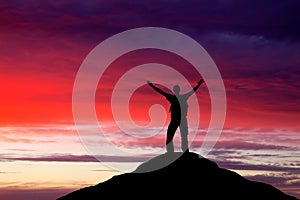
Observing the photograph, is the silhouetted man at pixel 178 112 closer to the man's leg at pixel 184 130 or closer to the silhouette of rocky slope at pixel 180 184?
the man's leg at pixel 184 130

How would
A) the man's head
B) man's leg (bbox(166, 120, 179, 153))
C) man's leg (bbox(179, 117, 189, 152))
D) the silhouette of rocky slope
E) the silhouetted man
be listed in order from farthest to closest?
man's leg (bbox(166, 120, 179, 153)), man's leg (bbox(179, 117, 189, 152)), the silhouetted man, the silhouette of rocky slope, the man's head

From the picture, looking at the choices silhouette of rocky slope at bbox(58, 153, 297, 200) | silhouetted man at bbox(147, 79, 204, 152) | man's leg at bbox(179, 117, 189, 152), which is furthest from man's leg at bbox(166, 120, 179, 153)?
silhouette of rocky slope at bbox(58, 153, 297, 200)

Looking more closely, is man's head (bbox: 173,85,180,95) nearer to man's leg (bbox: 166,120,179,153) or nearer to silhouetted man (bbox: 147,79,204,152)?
silhouetted man (bbox: 147,79,204,152)

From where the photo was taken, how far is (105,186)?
3803 cm

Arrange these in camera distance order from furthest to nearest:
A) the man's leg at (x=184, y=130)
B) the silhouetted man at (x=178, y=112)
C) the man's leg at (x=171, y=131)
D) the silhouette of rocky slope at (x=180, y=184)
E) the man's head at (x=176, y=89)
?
the man's leg at (x=171, y=131) < the man's leg at (x=184, y=130) < the silhouetted man at (x=178, y=112) < the silhouette of rocky slope at (x=180, y=184) < the man's head at (x=176, y=89)

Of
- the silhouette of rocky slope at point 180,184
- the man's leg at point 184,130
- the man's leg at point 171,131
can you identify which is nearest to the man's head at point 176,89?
the man's leg at point 184,130

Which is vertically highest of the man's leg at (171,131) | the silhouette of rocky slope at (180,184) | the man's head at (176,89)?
the man's head at (176,89)

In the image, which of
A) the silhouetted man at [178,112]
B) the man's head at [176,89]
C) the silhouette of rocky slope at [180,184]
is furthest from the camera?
the silhouetted man at [178,112]

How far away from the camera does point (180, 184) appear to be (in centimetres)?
3591

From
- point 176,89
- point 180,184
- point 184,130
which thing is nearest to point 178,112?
point 184,130

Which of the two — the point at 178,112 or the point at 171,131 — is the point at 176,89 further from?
the point at 171,131

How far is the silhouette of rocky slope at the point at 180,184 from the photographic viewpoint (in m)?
35.4

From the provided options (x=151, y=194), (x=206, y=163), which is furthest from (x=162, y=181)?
(x=206, y=163)

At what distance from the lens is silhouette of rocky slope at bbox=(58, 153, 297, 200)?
1394 inches
